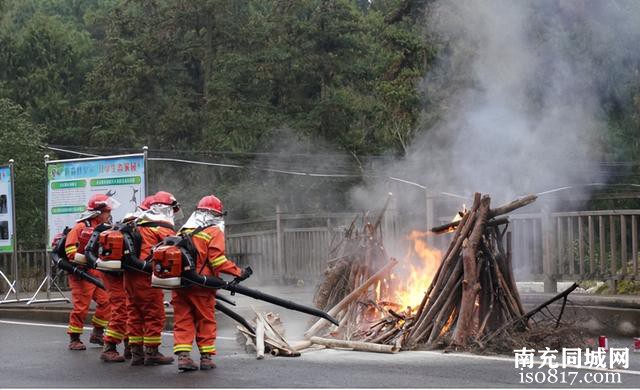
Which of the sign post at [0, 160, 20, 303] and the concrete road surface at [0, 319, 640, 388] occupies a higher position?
the sign post at [0, 160, 20, 303]

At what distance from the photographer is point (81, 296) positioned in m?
12.5

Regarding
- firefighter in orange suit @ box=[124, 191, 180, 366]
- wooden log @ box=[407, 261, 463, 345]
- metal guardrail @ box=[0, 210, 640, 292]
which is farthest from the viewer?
metal guardrail @ box=[0, 210, 640, 292]

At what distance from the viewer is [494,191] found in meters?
15.7

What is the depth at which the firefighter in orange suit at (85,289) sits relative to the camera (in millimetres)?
12266

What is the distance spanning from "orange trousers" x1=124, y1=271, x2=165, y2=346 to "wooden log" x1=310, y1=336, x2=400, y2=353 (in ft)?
5.80

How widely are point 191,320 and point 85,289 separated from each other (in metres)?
3.19

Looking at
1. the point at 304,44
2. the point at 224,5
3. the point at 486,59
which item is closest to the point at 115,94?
the point at 224,5

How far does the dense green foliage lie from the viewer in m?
26.4

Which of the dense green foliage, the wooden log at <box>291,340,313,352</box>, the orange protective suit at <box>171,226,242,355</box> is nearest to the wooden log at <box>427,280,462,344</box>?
the wooden log at <box>291,340,313,352</box>

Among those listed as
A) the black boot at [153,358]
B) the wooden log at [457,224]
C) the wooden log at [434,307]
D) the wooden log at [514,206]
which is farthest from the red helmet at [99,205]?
the wooden log at [514,206]

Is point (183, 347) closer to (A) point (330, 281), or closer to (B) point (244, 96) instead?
(A) point (330, 281)

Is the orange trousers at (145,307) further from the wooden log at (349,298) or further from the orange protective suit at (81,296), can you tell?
the wooden log at (349,298)

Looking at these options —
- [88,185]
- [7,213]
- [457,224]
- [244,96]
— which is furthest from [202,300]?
[244,96]

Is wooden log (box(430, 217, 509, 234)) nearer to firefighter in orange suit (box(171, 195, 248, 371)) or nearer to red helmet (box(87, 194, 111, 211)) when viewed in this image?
firefighter in orange suit (box(171, 195, 248, 371))
